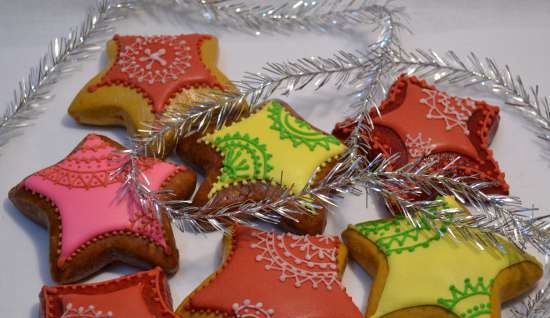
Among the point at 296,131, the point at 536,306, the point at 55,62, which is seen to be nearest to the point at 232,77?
the point at 296,131

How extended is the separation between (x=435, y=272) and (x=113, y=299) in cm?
57

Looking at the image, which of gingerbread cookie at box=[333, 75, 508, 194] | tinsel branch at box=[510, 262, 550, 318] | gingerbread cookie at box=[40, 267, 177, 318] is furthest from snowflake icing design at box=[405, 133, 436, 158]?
gingerbread cookie at box=[40, 267, 177, 318]

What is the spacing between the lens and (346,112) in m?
1.62

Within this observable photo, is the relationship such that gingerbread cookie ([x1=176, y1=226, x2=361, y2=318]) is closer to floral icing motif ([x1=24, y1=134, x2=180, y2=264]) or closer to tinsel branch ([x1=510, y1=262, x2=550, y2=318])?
floral icing motif ([x1=24, y1=134, x2=180, y2=264])

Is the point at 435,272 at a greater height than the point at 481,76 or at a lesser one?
lesser

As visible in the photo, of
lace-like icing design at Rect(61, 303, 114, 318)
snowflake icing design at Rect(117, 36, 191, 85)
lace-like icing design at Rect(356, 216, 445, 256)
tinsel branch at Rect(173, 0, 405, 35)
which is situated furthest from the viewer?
tinsel branch at Rect(173, 0, 405, 35)

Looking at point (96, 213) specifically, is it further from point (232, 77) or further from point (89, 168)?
point (232, 77)

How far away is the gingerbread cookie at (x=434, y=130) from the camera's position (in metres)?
1.45

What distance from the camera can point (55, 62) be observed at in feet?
5.50

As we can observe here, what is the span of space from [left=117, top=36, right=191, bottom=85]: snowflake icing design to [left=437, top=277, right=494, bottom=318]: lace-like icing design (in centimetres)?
73

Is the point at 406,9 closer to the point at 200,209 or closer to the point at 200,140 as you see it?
the point at 200,140

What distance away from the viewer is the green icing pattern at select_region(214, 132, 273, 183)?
140 cm

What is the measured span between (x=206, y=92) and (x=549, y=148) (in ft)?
2.50

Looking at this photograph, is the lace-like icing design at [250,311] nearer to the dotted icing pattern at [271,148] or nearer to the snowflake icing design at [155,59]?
the dotted icing pattern at [271,148]
